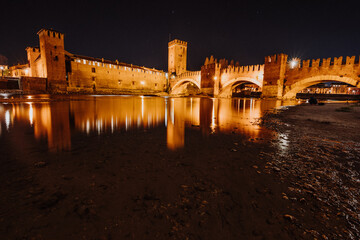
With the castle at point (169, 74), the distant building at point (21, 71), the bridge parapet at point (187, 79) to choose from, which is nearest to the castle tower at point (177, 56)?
the castle at point (169, 74)

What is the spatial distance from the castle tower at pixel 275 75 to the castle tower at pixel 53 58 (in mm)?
40004

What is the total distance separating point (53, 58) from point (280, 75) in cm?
4275

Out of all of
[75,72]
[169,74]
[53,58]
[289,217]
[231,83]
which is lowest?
[289,217]

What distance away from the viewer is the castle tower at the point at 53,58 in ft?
105

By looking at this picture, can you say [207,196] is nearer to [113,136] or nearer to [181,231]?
[181,231]

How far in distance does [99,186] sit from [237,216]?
53.4 inches

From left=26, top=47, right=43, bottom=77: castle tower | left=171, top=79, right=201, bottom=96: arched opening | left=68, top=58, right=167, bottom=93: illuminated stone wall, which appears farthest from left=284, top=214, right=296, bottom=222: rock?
left=26, top=47, right=43, bottom=77: castle tower

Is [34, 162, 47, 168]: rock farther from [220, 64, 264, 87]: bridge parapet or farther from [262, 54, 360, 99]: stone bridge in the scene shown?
[220, 64, 264, 87]: bridge parapet

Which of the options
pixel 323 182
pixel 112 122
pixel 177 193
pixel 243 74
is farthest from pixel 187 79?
pixel 177 193

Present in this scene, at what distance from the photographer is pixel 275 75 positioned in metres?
26.4

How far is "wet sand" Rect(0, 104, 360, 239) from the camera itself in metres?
1.18

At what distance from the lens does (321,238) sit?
113cm

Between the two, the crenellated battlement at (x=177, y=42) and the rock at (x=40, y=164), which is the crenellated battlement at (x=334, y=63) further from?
the crenellated battlement at (x=177, y=42)

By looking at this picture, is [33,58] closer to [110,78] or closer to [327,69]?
[110,78]
